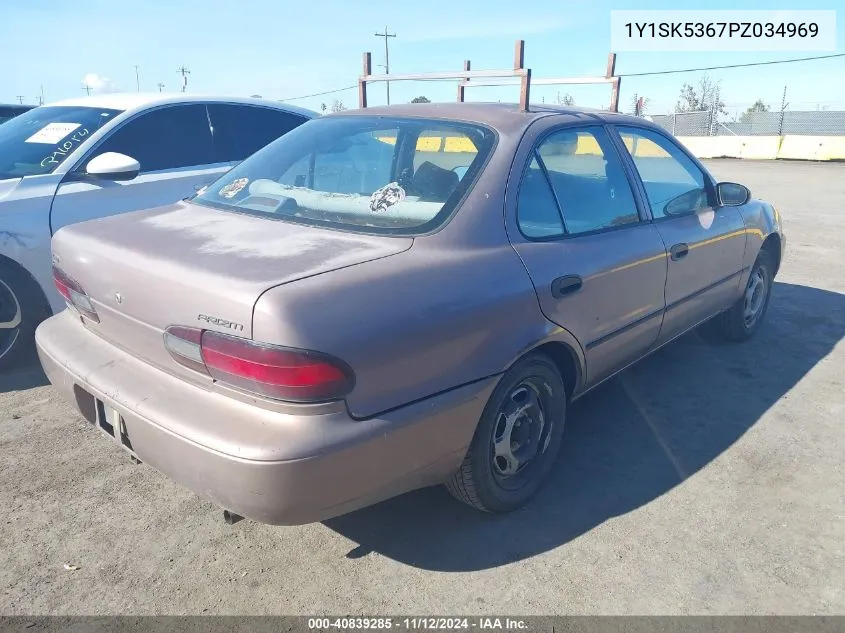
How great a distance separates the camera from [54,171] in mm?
4117

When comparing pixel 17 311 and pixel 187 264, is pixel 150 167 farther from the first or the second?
pixel 187 264

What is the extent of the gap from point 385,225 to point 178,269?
29.7 inches

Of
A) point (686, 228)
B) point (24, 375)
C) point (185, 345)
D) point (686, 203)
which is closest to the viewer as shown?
point (185, 345)

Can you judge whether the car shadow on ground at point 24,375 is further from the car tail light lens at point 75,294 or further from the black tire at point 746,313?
the black tire at point 746,313

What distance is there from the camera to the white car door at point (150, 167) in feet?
13.4

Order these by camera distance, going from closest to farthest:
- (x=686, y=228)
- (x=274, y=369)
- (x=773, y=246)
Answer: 1. (x=274, y=369)
2. (x=686, y=228)
3. (x=773, y=246)

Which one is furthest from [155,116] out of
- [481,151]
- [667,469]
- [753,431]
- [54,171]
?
[753,431]

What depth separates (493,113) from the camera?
2.85 meters

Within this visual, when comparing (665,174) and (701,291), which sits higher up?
(665,174)

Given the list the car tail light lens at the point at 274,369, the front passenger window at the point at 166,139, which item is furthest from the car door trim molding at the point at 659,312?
the front passenger window at the point at 166,139

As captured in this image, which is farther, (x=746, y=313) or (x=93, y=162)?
(x=746, y=313)

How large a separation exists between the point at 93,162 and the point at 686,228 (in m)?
3.64

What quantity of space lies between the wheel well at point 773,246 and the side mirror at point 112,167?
4360 millimetres

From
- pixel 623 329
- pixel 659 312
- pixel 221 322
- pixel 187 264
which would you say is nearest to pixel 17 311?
pixel 187 264
